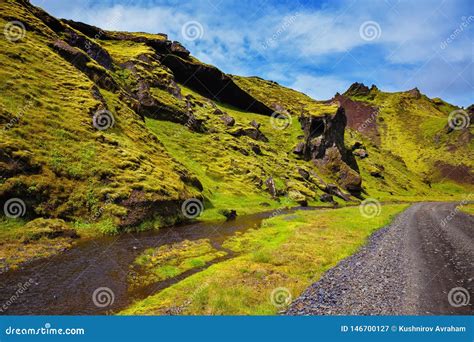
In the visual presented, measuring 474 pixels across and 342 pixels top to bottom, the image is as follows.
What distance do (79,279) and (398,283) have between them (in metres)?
19.6

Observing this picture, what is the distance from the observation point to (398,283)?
17.6 meters

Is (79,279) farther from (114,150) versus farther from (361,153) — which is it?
(361,153)

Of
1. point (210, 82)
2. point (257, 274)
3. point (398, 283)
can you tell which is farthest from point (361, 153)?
point (398, 283)

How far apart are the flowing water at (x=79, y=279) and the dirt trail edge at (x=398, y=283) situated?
34.9ft

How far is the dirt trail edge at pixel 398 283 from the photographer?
14625mm

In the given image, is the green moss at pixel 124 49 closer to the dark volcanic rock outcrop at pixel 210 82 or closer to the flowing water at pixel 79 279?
the dark volcanic rock outcrop at pixel 210 82

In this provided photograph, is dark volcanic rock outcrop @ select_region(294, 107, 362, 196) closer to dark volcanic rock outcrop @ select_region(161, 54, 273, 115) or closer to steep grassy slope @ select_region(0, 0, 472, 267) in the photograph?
steep grassy slope @ select_region(0, 0, 472, 267)

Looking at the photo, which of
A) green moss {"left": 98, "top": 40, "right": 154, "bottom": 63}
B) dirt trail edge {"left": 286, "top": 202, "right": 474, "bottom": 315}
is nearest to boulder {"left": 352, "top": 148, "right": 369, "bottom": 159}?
green moss {"left": 98, "top": 40, "right": 154, "bottom": 63}

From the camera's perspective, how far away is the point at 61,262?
23.9 metres

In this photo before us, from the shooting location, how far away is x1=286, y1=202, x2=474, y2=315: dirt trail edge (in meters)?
14.6

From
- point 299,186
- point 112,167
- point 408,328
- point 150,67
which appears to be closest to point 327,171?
point 299,186

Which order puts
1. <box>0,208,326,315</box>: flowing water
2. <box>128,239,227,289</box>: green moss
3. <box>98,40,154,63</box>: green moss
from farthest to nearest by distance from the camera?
<box>98,40,154,63</box>: green moss → <box>128,239,227,289</box>: green moss → <box>0,208,326,315</box>: flowing water

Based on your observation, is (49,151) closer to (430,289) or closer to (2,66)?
(2,66)

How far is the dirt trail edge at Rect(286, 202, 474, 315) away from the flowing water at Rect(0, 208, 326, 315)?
10.6 m
